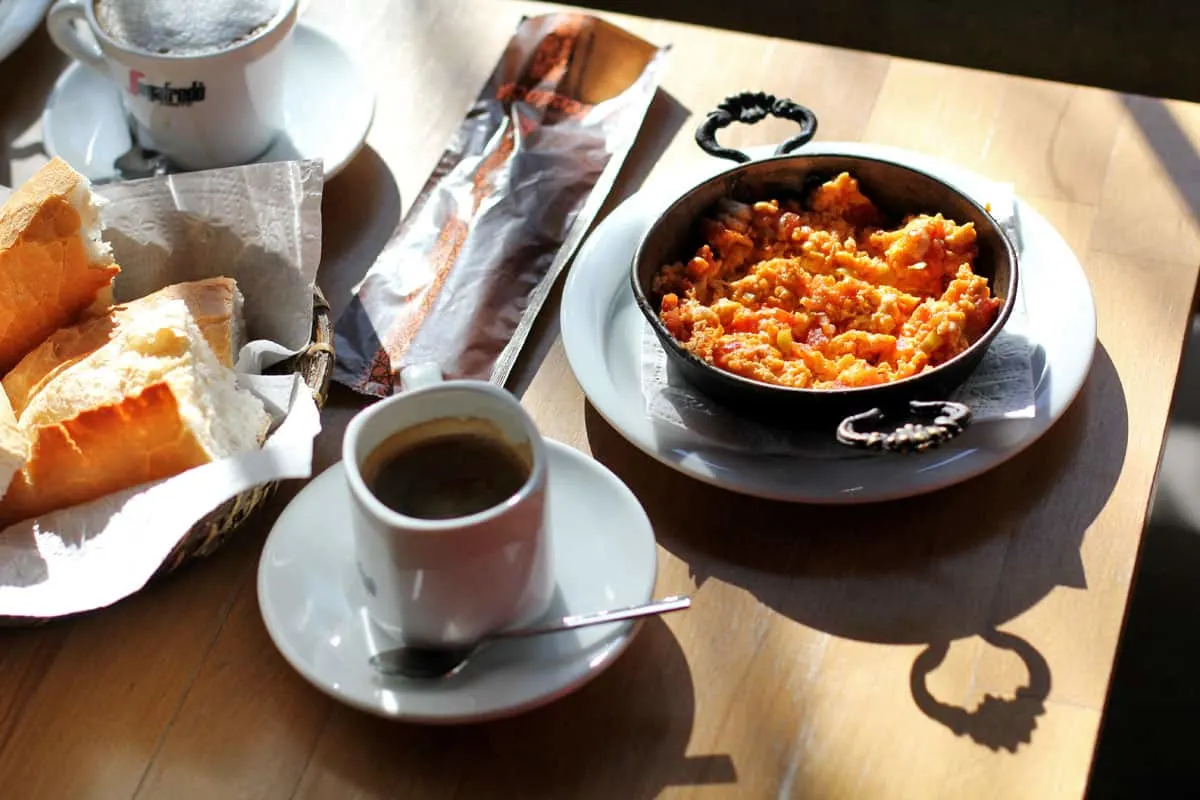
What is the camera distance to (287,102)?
56.4 inches

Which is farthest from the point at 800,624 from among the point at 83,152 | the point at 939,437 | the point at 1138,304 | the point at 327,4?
the point at 327,4

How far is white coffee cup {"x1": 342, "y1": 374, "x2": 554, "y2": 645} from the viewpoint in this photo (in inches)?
31.2

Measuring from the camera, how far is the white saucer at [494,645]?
0.85 metres

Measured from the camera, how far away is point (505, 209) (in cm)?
132

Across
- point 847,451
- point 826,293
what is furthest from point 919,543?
point 826,293

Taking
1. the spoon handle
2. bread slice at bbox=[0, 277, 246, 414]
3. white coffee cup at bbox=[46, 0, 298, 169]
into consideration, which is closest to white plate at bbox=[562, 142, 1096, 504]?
the spoon handle

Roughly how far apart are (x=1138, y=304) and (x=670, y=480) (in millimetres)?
486

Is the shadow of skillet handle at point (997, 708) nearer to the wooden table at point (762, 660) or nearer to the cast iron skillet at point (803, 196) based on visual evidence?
the wooden table at point (762, 660)

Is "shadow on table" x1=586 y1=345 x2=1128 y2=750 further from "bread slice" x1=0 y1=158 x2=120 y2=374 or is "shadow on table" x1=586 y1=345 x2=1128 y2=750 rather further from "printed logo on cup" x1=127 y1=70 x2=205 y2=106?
"printed logo on cup" x1=127 y1=70 x2=205 y2=106

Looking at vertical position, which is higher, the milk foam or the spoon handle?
the milk foam

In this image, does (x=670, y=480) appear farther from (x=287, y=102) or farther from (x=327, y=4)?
(x=327, y=4)

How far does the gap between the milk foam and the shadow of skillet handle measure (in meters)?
0.89

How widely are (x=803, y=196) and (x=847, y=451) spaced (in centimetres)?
28

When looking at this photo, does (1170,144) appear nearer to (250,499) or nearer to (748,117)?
(748,117)
